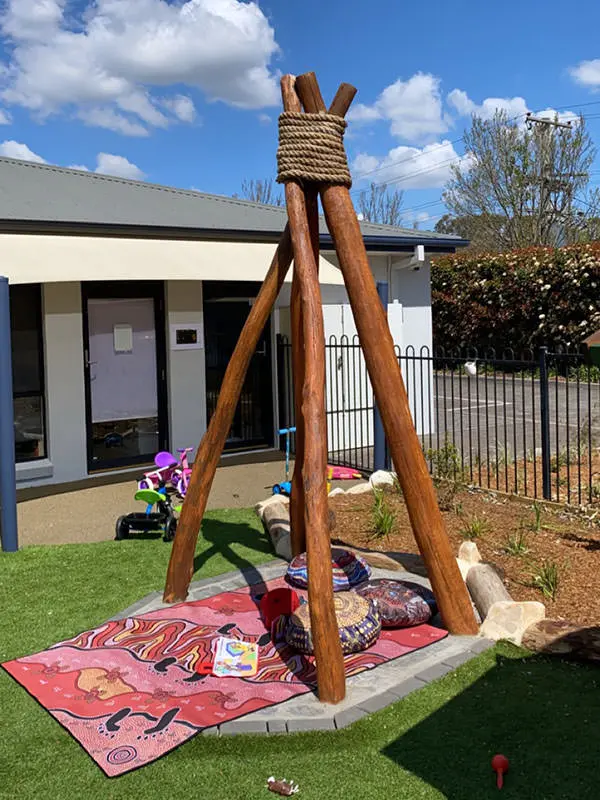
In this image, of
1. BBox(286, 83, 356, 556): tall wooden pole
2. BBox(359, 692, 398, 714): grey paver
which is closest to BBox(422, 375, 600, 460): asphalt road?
BBox(286, 83, 356, 556): tall wooden pole

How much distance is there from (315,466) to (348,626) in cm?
96

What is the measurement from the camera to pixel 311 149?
4375 millimetres

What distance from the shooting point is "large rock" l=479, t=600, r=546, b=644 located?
168 inches

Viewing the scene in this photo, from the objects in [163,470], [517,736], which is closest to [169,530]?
[163,470]

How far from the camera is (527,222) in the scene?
2789cm

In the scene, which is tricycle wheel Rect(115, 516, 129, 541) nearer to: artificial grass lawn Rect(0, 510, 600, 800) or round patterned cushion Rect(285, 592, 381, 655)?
artificial grass lawn Rect(0, 510, 600, 800)

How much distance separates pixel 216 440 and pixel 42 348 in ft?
16.1

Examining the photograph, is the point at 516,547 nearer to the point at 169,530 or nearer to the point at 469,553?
the point at 469,553

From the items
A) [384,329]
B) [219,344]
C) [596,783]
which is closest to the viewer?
[596,783]

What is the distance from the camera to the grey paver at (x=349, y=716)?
11.4 feet

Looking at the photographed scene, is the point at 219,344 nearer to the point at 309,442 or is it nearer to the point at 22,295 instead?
the point at 22,295

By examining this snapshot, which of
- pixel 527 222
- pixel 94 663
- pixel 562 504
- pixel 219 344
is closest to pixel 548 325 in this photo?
pixel 527 222

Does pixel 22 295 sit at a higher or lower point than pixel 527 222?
lower

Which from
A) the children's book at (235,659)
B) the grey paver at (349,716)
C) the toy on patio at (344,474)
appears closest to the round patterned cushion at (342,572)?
the children's book at (235,659)
